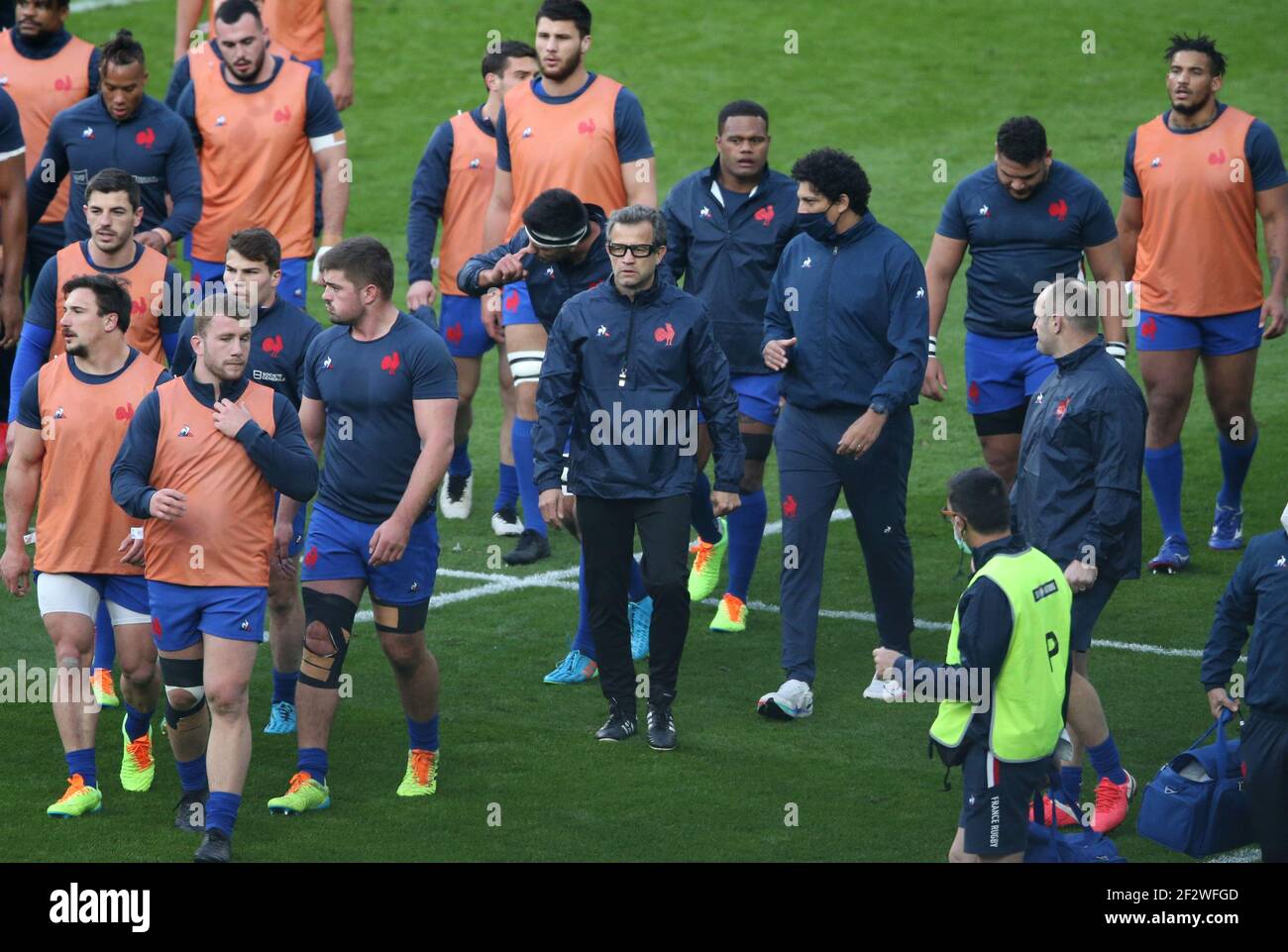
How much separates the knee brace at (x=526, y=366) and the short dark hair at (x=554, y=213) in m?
1.44

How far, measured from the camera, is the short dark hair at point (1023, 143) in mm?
9859

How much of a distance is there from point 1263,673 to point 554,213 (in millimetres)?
3834

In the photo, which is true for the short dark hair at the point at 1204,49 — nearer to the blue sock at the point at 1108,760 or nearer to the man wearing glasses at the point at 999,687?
the blue sock at the point at 1108,760

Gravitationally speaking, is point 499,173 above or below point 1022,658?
above

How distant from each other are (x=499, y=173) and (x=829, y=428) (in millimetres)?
2712

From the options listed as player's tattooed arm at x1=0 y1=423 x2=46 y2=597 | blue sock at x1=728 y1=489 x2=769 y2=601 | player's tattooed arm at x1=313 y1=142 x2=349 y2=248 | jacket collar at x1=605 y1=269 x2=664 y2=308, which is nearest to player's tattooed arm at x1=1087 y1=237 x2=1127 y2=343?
blue sock at x1=728 y1=489 x2=769 y2=601

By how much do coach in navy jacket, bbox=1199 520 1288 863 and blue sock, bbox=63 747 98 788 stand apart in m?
4.34

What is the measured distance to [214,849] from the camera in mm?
7520

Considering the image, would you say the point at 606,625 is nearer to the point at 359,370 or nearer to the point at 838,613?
the point at 359,370

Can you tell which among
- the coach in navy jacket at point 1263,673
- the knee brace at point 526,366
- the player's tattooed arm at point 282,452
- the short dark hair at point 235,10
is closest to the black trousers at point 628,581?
the player's tattooed arm at point 282,452

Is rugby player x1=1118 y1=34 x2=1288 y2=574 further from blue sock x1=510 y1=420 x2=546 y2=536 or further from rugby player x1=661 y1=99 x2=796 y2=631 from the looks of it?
blue sock x1=510 y1=420 x2=546 y2=536

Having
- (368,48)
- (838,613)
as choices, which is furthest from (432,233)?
(368,48)

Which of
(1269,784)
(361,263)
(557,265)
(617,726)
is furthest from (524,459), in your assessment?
(1269,784)

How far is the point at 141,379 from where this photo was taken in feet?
27.1
